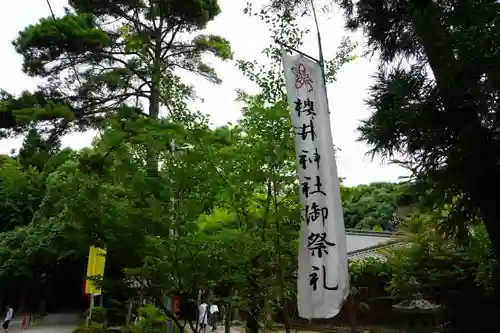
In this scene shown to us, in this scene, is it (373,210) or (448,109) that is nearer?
(448,109)

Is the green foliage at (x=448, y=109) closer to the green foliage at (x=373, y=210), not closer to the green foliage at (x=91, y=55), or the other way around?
the green foliage at (x=91, y=55)

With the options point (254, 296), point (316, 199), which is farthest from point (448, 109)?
point (254, 296)

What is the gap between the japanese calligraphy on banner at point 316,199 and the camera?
4305mm

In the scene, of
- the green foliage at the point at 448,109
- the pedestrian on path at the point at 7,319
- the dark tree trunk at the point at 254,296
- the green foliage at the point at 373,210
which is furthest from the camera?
the green foliage at the point at 373,210

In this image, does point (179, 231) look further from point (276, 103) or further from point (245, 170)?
point (276, 103)

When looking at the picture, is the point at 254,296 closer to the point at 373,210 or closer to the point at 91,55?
the point at 91,55

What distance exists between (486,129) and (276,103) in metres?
2.02

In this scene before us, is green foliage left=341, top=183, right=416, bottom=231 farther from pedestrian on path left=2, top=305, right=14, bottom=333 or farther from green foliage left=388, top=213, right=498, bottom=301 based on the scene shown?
green foliage left=388, top=213, right=498, bottom=301

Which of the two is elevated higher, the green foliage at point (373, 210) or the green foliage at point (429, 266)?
the green foliage at point (373, 210)

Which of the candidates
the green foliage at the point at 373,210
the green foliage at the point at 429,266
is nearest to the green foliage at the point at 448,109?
the green foliage at the point at 429,266

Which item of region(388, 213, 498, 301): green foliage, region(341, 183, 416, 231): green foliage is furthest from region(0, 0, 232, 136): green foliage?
region(341, 183, 416, 231): green foliage

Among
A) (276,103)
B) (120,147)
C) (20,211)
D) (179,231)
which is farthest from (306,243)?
(20,211)

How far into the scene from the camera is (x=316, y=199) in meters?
4.54

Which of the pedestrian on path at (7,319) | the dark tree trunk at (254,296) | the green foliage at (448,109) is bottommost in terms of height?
the dark tree trunk at (254,296)
